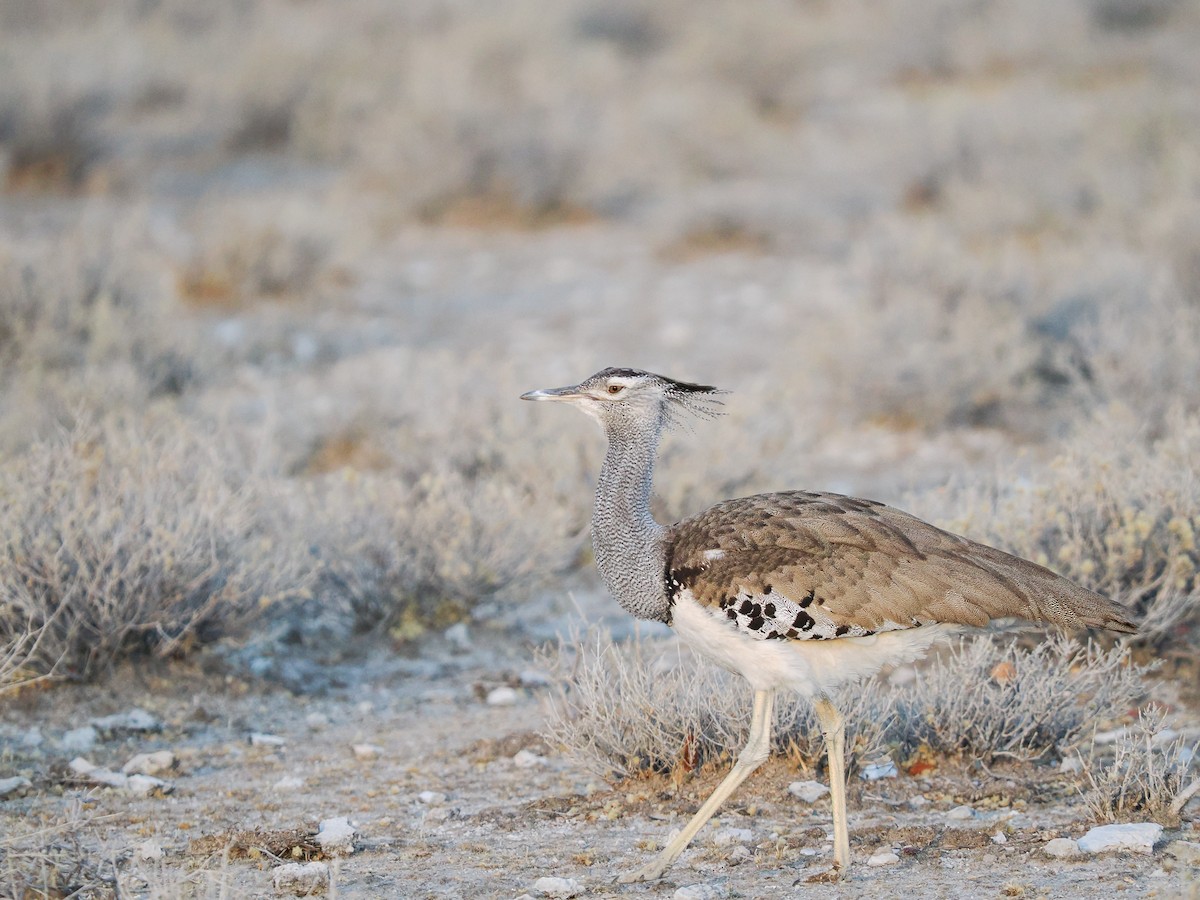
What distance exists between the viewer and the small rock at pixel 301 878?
338 cm

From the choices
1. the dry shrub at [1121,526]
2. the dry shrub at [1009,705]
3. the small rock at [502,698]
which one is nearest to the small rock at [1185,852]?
the dry shrub at [1009,705]

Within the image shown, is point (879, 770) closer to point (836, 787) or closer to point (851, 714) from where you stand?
point (851, 714)

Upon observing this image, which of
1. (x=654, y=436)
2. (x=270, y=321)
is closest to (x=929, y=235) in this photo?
(x=270, y=321)

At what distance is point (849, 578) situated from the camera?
340cm

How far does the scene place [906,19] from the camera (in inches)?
718

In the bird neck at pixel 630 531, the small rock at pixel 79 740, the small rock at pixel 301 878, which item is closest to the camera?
the small rock at pixel 301 878

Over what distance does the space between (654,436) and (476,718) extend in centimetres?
149

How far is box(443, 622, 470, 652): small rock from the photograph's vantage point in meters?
5.36

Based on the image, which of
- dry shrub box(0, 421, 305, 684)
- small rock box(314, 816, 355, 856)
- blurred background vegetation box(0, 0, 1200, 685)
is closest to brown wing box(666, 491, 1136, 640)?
small rock box(314, 816, 355, 856)

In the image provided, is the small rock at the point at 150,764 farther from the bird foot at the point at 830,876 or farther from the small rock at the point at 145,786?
the bird foot at the point at 830,876

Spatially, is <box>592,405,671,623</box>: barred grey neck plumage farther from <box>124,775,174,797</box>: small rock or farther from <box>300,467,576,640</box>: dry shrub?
<box>300,467,576,640</box>: dry shrub

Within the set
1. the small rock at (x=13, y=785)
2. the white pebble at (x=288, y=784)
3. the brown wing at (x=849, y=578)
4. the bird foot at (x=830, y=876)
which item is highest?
the brown wing at (x=849, y=578)

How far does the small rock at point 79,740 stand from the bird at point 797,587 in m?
1.80

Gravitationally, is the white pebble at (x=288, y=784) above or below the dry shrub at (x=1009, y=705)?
below
